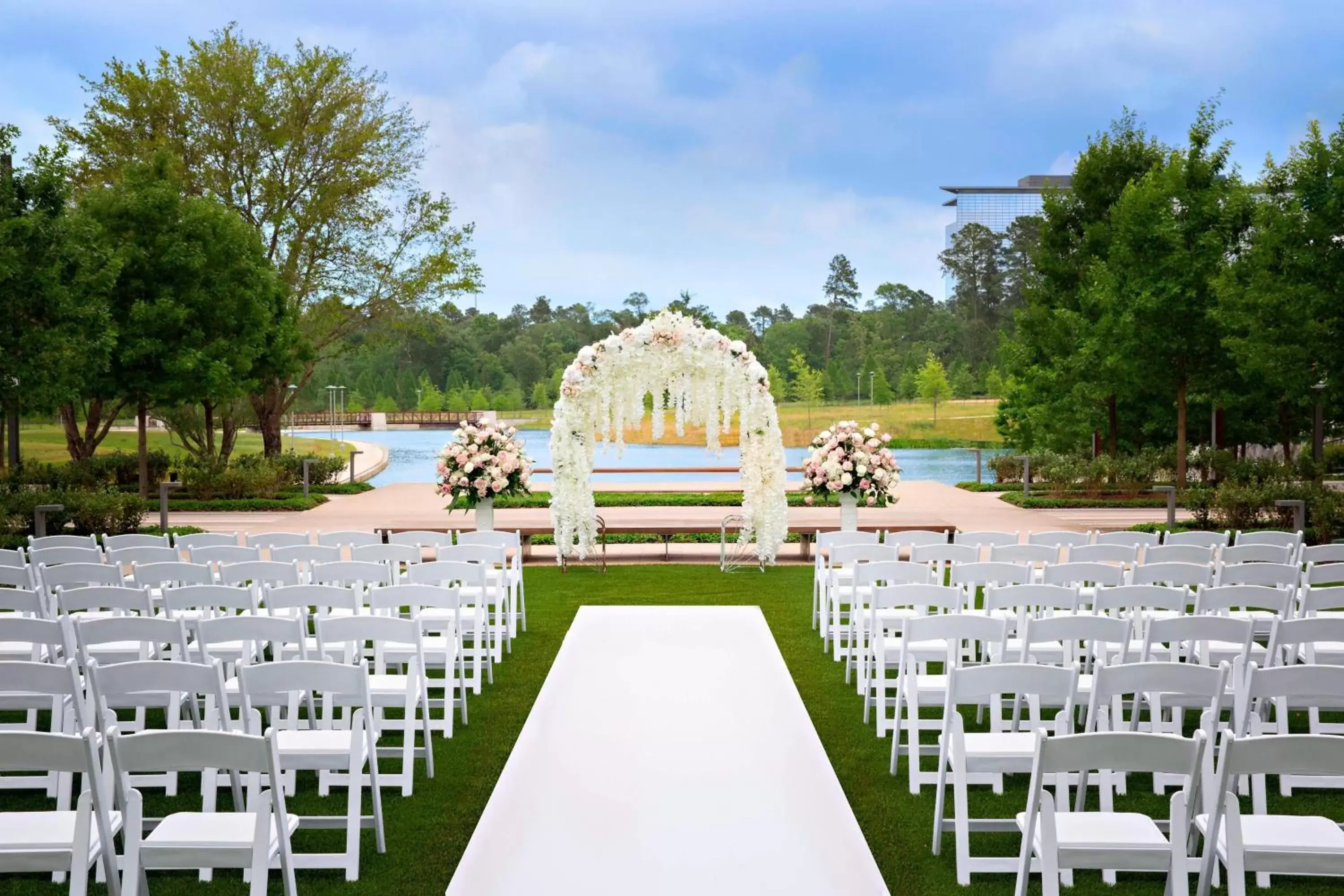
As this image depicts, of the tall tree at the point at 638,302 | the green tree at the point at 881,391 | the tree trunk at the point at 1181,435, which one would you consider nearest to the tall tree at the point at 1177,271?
the tree trunk at the point at 1181,435

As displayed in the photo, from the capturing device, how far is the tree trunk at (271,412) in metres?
31.4

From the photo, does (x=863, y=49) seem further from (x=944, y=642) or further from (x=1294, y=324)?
(x=944, y=642)

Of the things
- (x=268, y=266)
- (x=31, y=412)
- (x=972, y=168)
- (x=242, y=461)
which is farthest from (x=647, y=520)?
(x=972, y=168)

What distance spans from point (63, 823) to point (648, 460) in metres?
45.6

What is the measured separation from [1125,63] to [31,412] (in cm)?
8421

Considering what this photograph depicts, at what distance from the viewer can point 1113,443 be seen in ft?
88.8

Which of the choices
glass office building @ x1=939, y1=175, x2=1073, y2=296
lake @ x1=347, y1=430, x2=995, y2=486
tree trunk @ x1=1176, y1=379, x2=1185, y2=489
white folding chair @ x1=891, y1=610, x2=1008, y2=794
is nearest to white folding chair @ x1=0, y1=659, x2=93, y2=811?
white folding chair @ x1=891, y1=610, x2=1008, y2=794

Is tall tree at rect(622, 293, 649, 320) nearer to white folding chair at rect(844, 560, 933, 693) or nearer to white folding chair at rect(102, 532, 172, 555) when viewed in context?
white folding chair at rect(102, 532, 172, 555)

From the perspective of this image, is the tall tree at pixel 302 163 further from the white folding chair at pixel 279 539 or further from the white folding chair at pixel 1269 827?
the white folding chair at pixel 1269 827

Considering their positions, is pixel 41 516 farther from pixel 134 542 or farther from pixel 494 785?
pixel 494 785

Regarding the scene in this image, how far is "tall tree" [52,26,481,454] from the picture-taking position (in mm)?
30031

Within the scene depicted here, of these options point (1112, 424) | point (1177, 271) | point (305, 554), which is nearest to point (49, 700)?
point (305, 554)

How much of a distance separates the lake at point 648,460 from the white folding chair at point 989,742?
2572 cm

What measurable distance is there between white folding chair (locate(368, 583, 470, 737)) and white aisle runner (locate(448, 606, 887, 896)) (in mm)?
559
